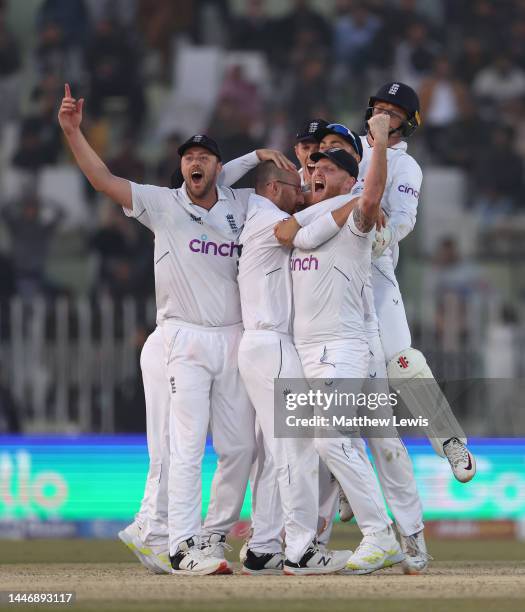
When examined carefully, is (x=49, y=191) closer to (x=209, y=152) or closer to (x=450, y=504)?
(x=450, y=504)

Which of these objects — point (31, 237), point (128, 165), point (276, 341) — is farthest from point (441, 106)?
point (276, 341)

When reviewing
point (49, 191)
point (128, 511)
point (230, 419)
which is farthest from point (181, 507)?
point (49, 191)

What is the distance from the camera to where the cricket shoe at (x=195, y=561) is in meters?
8.08

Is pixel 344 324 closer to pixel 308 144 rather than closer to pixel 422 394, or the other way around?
pixel 422 394

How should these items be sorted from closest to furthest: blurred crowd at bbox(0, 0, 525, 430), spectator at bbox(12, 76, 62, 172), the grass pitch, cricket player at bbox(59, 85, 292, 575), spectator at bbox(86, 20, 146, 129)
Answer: the grass pitch → cricket player at bbox(59, 85, 292, 575) → blurred crowd at bbox(0, 0, 525, 430) → spectator at bbox(12, 76, 62, 172) → spectator at bbox(86, 20, 146, 129)

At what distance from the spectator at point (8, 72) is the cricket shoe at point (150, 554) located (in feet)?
37.3

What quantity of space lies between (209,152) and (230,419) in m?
1.55

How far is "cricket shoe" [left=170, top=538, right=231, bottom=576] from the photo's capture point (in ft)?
26.5

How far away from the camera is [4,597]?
709 centimetres

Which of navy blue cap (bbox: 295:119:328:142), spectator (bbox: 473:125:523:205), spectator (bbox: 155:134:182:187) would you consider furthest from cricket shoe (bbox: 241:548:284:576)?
spectator (bbox: 473:125:523:205)

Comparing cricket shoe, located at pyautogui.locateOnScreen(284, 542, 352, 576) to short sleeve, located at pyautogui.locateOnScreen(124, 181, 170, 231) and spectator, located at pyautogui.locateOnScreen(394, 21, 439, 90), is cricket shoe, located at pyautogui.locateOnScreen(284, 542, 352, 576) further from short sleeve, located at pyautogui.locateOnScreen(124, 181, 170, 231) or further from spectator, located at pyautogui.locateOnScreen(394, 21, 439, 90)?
spectator, located at pyautogui.locateOnScreen(394, 21, 439, 90)

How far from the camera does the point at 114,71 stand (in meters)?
19.1

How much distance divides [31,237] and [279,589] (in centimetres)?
1031

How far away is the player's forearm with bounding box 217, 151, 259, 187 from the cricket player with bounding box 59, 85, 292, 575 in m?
0.33
